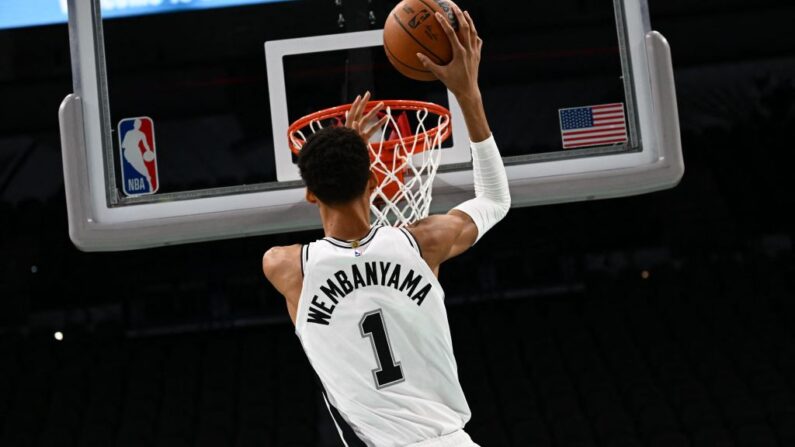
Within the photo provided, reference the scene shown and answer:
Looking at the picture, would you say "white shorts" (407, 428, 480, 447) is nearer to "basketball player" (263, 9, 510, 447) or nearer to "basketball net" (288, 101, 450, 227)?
"basketball player" (263, 9, 510, 447)

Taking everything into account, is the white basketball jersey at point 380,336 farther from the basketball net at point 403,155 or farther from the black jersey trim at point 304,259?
the basketball net at point 403,155

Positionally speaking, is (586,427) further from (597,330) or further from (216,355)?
(216,355)

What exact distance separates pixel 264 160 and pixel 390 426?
1.38 m

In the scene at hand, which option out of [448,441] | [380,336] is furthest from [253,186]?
[448,441]

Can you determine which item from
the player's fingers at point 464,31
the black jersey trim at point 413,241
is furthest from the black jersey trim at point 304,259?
the player's fingers at point 464,31

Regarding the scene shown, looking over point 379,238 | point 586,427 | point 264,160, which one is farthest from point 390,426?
point 586,427

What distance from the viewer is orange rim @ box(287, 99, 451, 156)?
2781 millimetres

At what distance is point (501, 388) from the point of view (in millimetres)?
6941

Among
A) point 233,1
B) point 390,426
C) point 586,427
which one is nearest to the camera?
point 390,426

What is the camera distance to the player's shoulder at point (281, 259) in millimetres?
2097

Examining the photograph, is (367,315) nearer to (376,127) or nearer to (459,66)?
(459,66)

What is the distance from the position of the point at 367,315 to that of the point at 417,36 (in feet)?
2.49

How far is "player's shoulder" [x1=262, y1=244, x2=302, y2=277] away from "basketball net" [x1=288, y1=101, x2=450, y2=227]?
49 cm

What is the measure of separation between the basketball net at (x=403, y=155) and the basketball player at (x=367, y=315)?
511 millimetres
